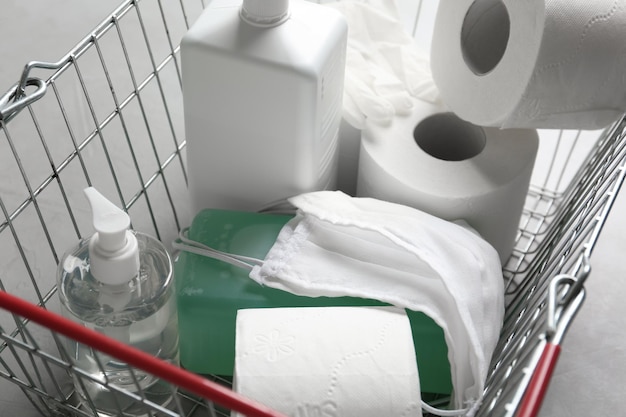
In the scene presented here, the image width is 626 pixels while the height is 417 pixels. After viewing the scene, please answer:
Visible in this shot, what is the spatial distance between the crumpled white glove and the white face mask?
3.2 inches

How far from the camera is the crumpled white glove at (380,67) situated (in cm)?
58

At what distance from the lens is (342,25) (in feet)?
1.70

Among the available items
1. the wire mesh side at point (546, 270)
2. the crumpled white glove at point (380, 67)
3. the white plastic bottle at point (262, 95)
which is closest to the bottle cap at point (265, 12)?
the white plastic bottle at point (262, 95)

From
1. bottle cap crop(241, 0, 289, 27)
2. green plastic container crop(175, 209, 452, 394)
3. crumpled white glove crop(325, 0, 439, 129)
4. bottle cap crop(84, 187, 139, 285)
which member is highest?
bottle cap crop(241, 0, 289, 27)

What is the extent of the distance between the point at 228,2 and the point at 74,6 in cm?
35

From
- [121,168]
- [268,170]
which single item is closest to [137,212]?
[121,168]

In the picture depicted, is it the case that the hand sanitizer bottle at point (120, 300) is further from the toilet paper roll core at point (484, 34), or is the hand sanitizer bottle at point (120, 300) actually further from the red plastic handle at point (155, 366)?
the toilet paper roll core at point (484, 34)

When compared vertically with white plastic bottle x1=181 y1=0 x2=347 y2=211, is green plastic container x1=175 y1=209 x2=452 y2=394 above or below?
below

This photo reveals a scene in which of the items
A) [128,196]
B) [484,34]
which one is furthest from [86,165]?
[484,34]

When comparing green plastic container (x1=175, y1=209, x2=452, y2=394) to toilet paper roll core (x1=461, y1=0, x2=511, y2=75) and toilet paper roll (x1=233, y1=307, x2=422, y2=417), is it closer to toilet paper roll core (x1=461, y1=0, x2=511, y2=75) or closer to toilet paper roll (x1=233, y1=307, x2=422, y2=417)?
toilet paper roll (x1=233, y1=307, x2=422, y2=417)

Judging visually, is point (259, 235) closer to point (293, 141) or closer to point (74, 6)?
point (293, 141)

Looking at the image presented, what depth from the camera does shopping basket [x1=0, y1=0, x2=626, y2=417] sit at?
43cm

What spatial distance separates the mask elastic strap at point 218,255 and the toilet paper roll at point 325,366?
0.06 meters

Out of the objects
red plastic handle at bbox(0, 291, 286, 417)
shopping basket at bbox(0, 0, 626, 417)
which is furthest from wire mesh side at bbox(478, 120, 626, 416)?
red plastic handle at bbox(0, 291, 286, 417)
